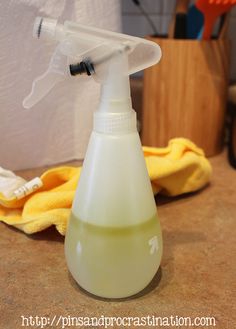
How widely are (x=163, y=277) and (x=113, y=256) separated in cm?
8

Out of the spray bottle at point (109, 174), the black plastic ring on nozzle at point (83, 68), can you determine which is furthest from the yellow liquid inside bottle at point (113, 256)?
the black plastic ring on nozzle at point (83, 68)

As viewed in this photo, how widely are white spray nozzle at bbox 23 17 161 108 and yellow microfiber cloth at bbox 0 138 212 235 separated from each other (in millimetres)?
178

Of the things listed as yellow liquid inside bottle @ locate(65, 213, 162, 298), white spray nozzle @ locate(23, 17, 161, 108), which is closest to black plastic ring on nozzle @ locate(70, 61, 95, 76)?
white spray nozzle @ locate(23, 17, 161, 108)

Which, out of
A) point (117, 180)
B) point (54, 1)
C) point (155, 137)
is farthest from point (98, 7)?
point (117, 180)

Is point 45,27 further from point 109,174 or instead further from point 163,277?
point 163,277

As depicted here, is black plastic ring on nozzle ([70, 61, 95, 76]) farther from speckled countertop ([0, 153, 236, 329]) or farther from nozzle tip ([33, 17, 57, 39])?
speckled countertop ([0, 153, 236, 329])

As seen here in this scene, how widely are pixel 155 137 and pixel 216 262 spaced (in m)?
0.31

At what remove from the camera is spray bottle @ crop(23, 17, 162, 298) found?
0.32 m

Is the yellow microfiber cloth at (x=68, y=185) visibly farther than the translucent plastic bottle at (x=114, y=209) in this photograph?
Yes

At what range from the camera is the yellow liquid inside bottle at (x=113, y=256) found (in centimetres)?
33

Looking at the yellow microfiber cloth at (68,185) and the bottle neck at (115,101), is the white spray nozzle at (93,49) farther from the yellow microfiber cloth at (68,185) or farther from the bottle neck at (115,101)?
the yellow microfiber cloth at (68,185)

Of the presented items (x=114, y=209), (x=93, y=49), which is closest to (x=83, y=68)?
(x=93, y=49)

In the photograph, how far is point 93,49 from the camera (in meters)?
0.31

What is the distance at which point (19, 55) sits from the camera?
1.76 ft
